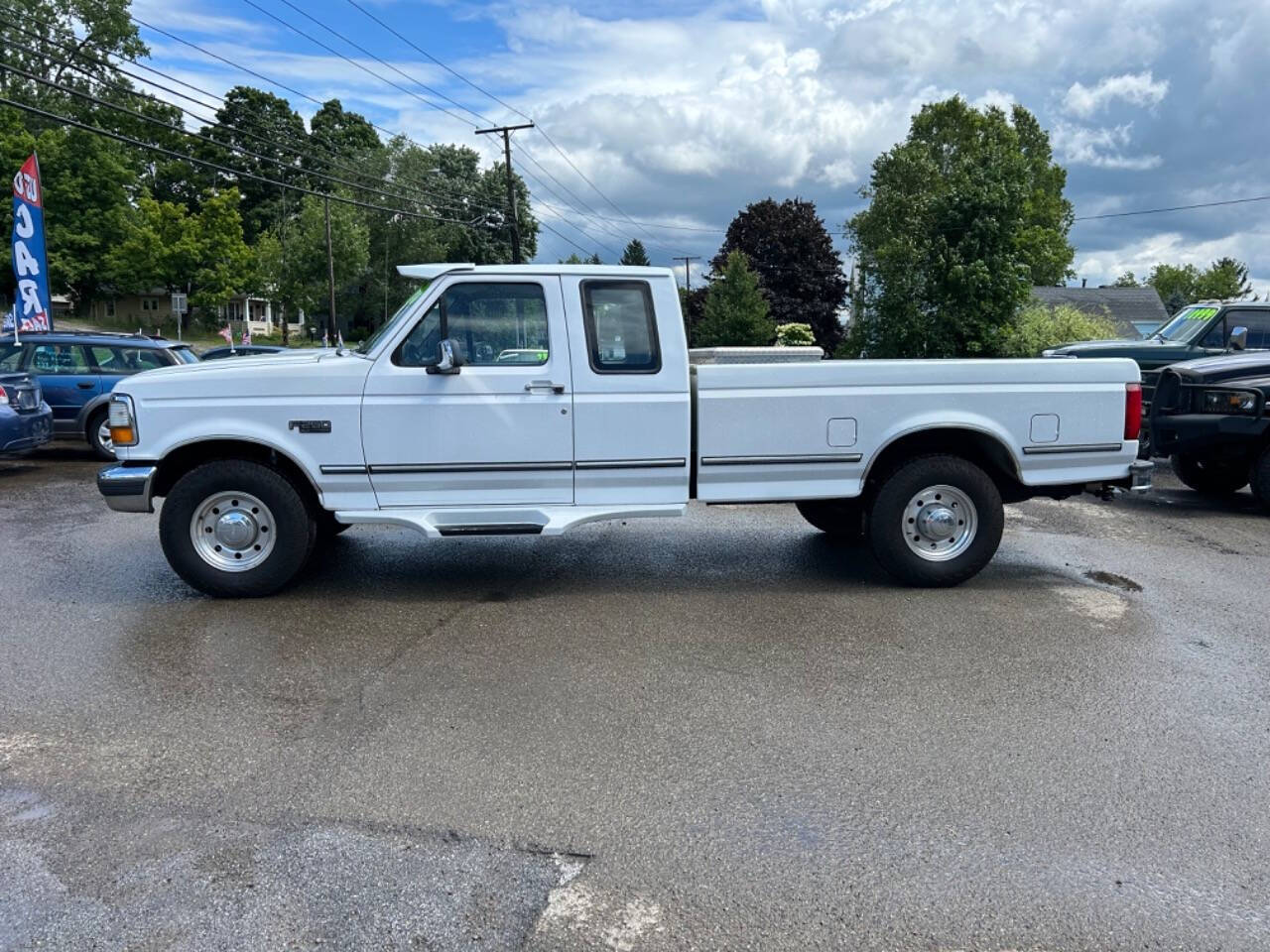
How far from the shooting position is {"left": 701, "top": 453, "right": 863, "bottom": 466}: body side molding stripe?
6.46 meters

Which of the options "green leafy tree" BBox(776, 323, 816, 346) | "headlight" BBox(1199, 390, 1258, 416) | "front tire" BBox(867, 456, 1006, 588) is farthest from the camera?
"green leafy tree" BBox(776, 323, 816, 346)

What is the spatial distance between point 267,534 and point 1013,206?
96.6 feet

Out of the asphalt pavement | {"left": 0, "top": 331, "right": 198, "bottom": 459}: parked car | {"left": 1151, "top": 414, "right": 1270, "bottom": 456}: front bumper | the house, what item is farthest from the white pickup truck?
the house

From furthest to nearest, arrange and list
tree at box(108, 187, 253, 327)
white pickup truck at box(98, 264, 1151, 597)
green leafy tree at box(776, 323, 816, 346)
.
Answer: tree at box(108, 187, 253, 327)
green leafy tree at box(776, 323, 816, 346)
white pickup truck at box(98, 264, 1151, 597)

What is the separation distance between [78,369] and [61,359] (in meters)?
0.27

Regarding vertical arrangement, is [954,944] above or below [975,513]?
below

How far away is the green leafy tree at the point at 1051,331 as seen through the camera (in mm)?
27250

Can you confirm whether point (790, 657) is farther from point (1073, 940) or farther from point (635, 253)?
point (635, 253)

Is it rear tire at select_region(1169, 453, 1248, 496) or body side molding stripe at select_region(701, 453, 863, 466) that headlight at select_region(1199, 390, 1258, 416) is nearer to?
rear tire at select_region(1169, 453, 1248, 496)

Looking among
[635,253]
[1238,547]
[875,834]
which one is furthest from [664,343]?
[635,253]

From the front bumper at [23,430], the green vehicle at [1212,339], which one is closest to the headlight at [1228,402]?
the green vehicle at [1212,339]

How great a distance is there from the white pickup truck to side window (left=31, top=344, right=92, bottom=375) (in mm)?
8667

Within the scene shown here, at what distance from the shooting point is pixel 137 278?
174 feet

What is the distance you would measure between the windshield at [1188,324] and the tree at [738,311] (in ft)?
122
